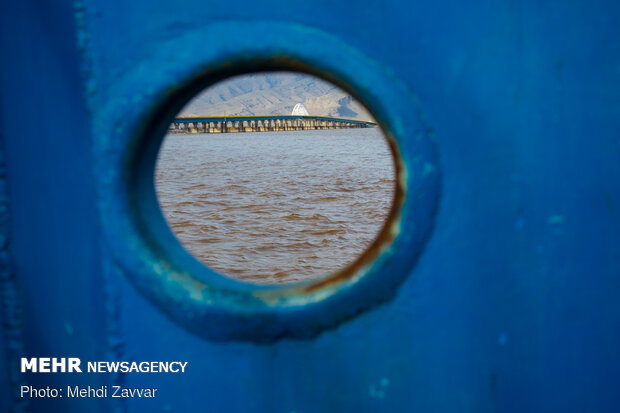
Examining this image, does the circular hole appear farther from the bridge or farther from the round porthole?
the bridge

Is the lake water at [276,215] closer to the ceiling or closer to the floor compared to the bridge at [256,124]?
closer to the floor

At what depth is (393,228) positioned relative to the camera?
121 centimetres

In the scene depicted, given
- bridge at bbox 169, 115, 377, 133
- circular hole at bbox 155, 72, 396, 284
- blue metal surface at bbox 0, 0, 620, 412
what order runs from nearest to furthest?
blue metal surface at bbox 0, 0, 620, 412
circular hole at bbox 155, 72, 396, 284
bridge at bbox 169, 115, 377, 133

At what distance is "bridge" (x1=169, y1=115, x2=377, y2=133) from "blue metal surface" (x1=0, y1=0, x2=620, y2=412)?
51279 mm

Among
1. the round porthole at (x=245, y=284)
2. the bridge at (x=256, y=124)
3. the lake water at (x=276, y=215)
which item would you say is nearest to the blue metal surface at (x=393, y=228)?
the round porthole at (x=245, y=284)

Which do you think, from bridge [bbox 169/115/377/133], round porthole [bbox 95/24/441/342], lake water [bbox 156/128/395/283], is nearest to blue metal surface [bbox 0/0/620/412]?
round porthole [bbox 95/24/441/342]

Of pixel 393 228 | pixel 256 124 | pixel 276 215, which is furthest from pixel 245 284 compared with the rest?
pixel 256 124

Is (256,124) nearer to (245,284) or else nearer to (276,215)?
(276,215)

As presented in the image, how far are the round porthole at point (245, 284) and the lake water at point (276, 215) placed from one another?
15.9ft

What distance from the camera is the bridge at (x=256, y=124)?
56.5 m

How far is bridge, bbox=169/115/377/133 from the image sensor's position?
185 feet

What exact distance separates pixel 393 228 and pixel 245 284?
428 millimetres

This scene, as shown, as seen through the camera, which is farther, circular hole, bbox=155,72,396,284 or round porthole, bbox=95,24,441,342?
circular hole, bbox=155,72,396,284

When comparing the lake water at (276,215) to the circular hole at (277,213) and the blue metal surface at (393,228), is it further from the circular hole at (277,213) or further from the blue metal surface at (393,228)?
the blue metal surface at (393,228)
